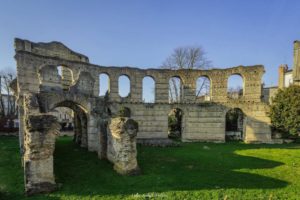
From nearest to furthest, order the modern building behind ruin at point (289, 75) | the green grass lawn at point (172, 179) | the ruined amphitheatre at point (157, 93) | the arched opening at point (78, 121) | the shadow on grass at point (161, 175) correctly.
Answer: the green grass lawn at point (172, 179), the shadow on grass at point (161, 175), the arched opening at point (78, 121), the ruined amphitheatre at point (157, 93), the modern building behind ruin at point (289, 75)

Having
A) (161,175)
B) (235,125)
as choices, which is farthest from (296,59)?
(161,175)

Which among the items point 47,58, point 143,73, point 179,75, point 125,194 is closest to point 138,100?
point 143,73

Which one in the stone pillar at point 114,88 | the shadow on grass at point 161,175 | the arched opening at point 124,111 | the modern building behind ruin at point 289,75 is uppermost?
the modern building behind ruin at point 289,75

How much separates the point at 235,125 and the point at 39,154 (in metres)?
24.3

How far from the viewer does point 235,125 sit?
27.5 meters

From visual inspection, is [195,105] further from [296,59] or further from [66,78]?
[296,59]

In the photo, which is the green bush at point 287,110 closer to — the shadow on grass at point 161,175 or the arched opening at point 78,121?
the shadow on grass at point 161,175

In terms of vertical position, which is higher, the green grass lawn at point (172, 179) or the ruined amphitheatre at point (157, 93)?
the ruined amphitheatre at point (157, 93)

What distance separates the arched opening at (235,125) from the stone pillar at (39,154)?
2095 cm

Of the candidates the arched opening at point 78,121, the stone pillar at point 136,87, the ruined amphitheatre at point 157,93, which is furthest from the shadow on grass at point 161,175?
the stone pillar at point 136,87

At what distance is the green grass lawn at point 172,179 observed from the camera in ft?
27.4

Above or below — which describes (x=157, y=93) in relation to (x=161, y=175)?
above

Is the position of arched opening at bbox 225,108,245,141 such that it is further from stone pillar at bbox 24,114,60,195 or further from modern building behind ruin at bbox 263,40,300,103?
stone pillar at bbox 24,114,60,195

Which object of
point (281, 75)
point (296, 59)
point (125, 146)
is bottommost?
point (125, 146)
